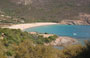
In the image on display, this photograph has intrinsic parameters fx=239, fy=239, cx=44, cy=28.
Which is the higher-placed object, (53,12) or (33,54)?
(33,54)

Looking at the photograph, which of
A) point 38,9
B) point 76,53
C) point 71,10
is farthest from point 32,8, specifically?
point 76,53

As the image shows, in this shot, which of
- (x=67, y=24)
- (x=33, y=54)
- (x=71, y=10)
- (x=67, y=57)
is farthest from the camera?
(x=71, y=10)

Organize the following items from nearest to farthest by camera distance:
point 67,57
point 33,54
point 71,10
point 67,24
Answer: point 33,54 → point 67,57 → point 67,24 → point 71,10

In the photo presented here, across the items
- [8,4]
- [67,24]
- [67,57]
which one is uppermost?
[67,57]

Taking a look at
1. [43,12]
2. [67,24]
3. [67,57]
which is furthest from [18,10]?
[67,57]

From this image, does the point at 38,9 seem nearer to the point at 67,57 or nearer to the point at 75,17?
the point at 75,17

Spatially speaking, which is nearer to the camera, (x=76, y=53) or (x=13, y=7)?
(x=76, y=53)

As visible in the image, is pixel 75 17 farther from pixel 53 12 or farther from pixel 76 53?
pixel 76 53
